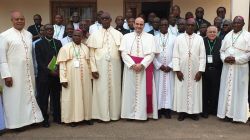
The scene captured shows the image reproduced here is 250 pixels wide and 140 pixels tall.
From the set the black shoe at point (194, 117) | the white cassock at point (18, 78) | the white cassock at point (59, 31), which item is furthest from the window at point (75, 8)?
the black shoe at point (194, 117)

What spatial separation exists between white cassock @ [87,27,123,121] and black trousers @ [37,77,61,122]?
70 cm

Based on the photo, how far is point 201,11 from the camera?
9.36 meters

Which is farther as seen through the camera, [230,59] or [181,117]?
[181,117]

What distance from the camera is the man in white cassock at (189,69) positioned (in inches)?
305

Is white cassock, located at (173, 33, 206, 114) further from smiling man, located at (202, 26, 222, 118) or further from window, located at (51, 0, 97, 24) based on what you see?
window, located at (51, 0, 97, 24)

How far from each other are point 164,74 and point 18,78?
2.87 metres

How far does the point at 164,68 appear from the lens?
7.97 meters

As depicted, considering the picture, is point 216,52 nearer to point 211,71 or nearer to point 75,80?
point 211,71

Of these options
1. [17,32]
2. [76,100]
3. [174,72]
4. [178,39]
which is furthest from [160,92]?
[17,32]

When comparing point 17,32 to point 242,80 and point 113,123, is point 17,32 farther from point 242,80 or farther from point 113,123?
point 242,80

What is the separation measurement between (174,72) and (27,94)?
292 centimetres

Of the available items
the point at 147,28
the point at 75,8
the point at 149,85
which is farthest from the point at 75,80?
the point at 75,8

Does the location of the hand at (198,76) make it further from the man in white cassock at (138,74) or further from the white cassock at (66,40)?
the white cassock at (66,40)

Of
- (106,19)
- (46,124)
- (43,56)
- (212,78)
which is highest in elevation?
(106,19)
